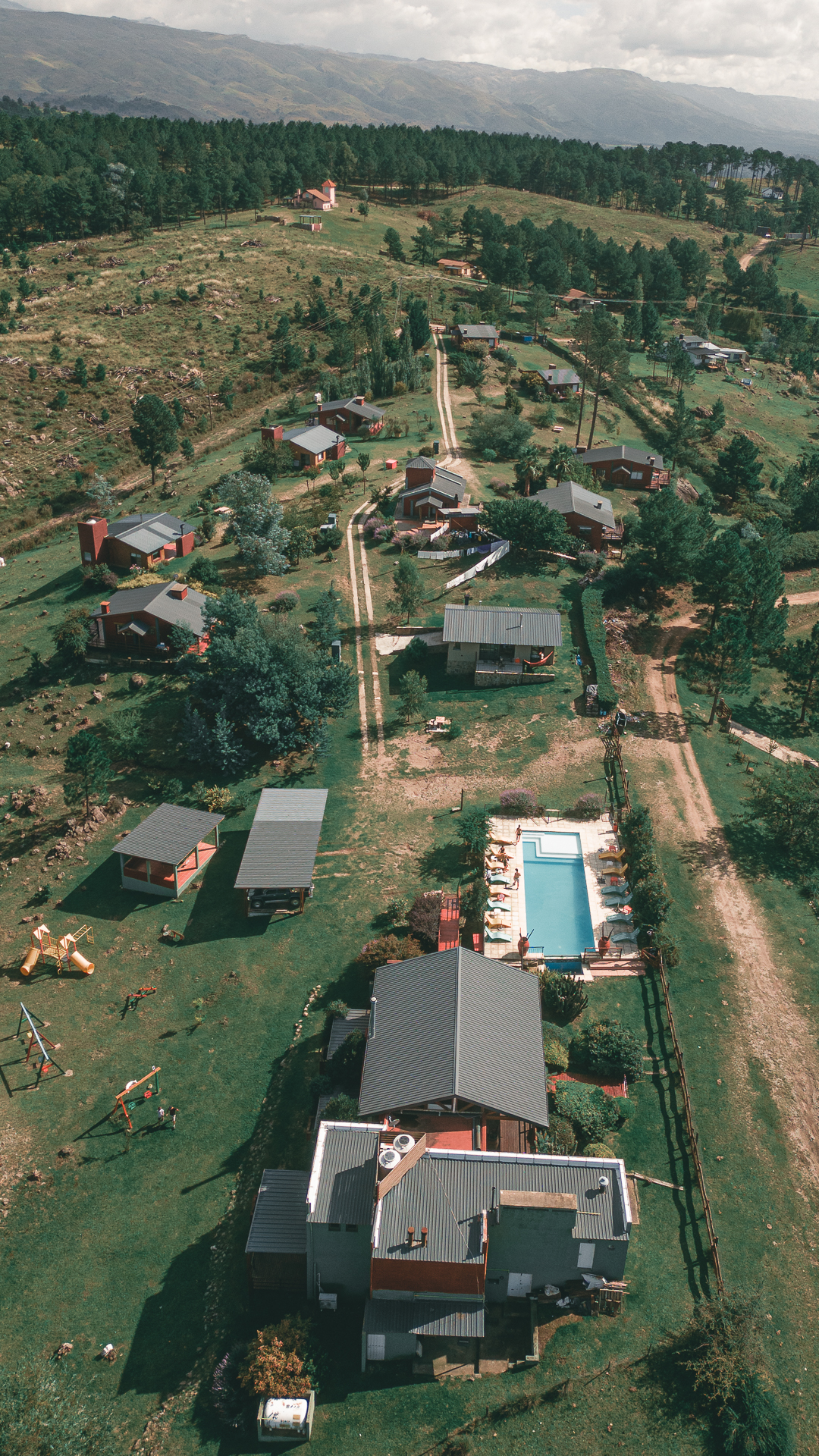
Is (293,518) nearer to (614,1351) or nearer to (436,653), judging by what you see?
(436,653)

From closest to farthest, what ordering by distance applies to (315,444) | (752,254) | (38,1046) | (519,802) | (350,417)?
(38,1046)
(519,802)
(315,444)
(350,417)
(752,254)

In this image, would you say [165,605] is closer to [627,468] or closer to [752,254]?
[627,468]

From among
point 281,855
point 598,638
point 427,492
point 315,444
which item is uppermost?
point 315,444

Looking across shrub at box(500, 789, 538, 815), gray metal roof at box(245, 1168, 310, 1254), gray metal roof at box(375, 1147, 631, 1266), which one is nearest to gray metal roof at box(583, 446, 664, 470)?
shrub at box(500, 789, 538, 815)

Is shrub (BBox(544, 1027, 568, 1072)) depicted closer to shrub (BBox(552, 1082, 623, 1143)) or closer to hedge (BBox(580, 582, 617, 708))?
shrub (BBox(552, 1082, 623, 1143))

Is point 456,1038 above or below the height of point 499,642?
below

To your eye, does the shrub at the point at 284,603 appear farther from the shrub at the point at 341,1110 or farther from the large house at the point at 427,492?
the shrub at the point at 341,1110

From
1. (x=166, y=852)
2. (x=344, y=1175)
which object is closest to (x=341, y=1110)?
(x=344, y=1175)
